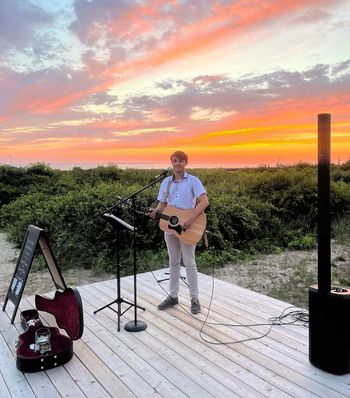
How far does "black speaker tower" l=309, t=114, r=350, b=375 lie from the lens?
2.62 metres

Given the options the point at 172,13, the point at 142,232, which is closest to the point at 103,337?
the point at 142,232

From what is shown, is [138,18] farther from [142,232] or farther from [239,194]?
[239,194]

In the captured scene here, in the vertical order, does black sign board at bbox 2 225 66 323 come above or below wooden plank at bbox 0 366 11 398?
above

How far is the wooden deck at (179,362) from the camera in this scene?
8.23 ft

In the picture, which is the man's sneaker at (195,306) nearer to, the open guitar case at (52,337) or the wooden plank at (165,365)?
the wooden plank at (165,365)

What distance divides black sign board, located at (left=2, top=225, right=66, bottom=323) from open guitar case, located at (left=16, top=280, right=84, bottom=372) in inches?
8.7

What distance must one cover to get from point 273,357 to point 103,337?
145 cm

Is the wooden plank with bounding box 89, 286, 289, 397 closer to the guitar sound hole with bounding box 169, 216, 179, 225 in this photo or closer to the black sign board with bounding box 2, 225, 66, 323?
the black sign board with bounding box 2, 225, 66, 323

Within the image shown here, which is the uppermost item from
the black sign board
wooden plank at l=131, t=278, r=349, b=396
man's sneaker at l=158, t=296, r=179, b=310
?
the black sign board

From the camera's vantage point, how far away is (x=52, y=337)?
305 cm

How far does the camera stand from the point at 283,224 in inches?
360

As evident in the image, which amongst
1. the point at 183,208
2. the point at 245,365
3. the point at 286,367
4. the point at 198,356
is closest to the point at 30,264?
the point at 183,208

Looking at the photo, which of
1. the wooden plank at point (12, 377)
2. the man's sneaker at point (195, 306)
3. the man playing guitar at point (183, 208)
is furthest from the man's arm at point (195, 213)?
the wooden plank at point (12, 377)

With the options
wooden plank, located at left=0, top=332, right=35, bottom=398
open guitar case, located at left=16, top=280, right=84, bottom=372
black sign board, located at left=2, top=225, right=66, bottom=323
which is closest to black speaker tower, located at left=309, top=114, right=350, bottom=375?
open guitar case, located at left=16, top=280, right=84, bottom=372
